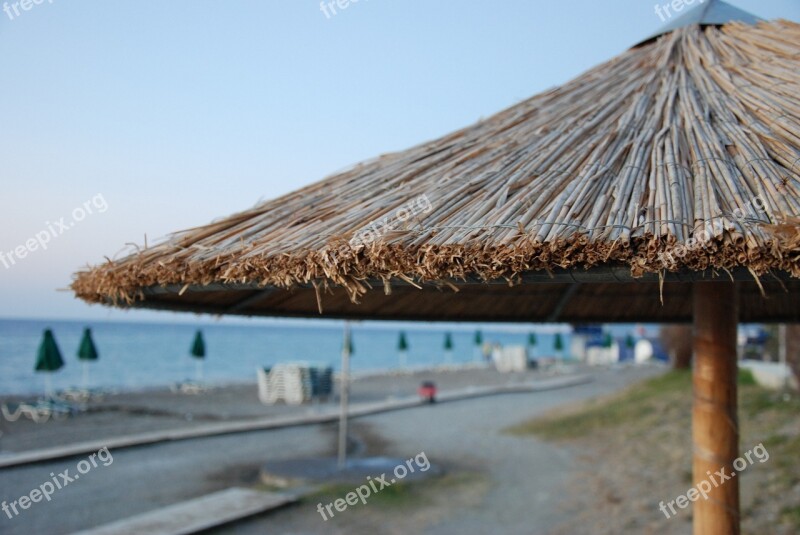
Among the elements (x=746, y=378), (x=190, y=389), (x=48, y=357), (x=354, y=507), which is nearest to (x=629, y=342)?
Result: (x=190, y=389)

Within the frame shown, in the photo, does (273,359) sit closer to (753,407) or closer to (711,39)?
(753,407)

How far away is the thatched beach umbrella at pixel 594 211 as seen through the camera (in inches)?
73.4

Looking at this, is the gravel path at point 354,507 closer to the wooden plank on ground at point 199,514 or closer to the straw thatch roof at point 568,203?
the wooden plank on ground at point 199,514

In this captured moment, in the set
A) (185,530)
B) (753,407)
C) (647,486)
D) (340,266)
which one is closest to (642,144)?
(340,266)

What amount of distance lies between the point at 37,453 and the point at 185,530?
4.28 meters

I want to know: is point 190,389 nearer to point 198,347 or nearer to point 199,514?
point 198,347

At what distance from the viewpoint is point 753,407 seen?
9688 mm

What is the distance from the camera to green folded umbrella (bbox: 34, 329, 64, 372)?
46.5 feet

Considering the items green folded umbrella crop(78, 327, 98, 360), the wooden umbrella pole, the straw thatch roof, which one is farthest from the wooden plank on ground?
green folded umbrella crop(78, 327, 98, 360)

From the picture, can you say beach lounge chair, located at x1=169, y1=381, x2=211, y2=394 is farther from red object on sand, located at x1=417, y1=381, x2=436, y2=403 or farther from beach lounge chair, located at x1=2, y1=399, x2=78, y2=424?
red object on sand, located at x1=417, y1=381, x2=436, y2=403

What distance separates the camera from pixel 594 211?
2.05 m

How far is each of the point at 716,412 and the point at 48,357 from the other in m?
14.4

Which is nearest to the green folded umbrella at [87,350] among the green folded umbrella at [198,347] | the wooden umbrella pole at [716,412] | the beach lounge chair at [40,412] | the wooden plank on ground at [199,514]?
the beach lounge chair at [40,412]

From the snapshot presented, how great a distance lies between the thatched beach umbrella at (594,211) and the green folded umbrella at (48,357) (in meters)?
12.1
